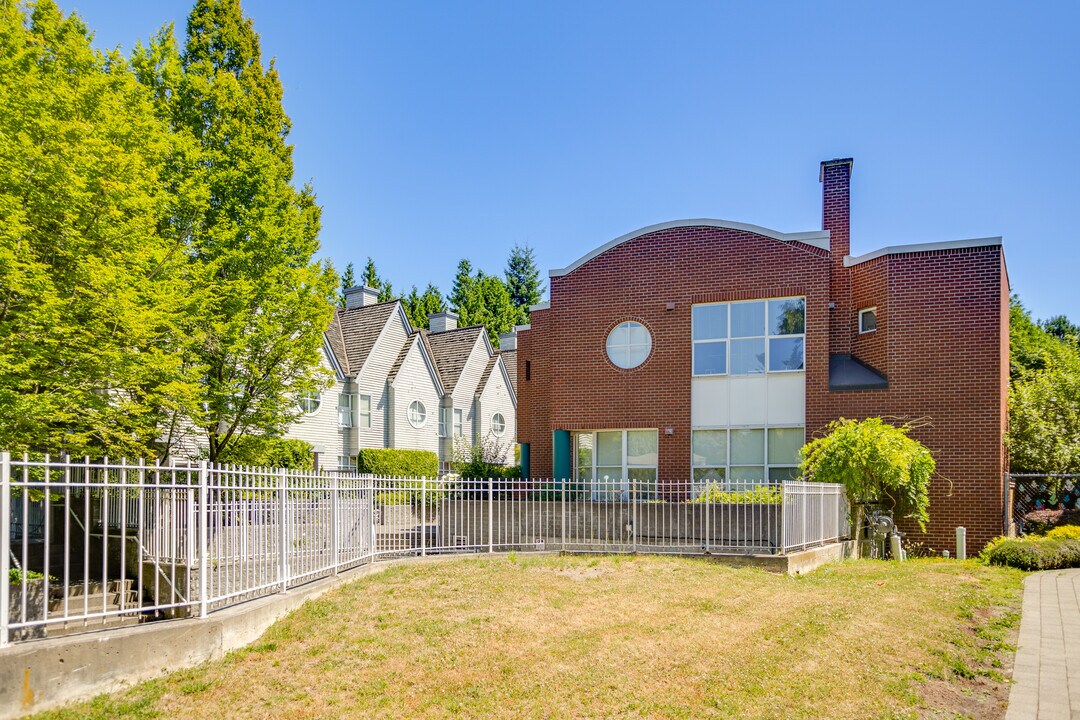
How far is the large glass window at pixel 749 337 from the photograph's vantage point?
1962 cm

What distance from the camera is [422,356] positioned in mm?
37875

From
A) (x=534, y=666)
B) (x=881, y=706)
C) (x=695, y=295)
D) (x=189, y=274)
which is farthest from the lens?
(x=695, y=295)

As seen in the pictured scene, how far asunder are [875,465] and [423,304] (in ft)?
160

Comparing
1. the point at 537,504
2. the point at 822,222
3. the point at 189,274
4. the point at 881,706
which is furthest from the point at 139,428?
the point at 822,222

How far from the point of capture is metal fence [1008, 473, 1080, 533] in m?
20.7

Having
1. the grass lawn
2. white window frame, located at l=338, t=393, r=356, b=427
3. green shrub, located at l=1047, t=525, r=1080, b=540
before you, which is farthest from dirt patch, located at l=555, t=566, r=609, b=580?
white window frame, located at l=338, t=393, r=356, b=427

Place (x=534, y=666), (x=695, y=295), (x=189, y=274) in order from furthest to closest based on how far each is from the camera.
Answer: (x=695, y=295) → (x=189, y=274) → (x=534, y=666)

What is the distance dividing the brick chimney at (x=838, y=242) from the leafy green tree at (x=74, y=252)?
14.3 m

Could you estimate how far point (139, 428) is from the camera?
1413 cm

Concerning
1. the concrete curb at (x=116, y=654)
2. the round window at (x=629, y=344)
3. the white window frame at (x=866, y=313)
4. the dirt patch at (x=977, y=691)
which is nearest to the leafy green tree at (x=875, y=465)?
the white window frame at (x=866, y=313)

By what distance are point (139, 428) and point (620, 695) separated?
10.5 m

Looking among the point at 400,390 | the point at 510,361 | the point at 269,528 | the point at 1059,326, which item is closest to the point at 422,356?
the point at 400,390

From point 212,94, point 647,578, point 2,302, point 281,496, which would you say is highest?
point 212,94

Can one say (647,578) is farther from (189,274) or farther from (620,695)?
(189,274)
